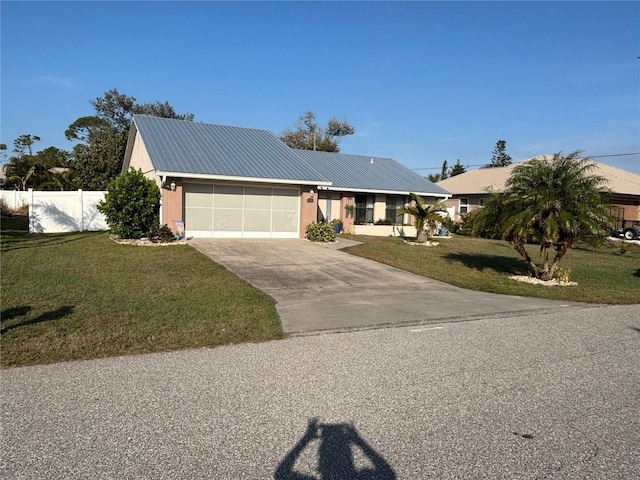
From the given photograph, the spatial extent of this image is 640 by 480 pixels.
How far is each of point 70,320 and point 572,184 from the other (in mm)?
11094

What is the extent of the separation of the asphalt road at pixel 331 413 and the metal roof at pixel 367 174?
19374 millimetres

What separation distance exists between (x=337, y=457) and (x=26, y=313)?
6078 millimetres

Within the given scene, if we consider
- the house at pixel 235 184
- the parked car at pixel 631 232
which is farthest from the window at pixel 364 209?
the parked car at pixel 631 232

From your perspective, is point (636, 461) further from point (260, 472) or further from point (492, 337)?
point (492, 337)

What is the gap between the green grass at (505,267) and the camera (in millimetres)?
Answer: 11828

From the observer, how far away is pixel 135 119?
23547 mm

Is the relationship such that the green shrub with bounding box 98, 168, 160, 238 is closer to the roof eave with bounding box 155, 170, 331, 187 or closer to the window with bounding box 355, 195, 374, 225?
the roof eave with bounding box 155, 170, 331, 187

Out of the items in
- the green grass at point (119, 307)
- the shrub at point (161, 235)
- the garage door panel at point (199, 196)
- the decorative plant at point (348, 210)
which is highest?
the garage door panel at point (199, 196)

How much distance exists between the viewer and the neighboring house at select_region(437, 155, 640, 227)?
30.4 meters

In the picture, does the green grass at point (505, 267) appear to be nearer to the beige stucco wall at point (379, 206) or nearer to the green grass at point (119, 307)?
the beige stucco wall at point (379, 206)

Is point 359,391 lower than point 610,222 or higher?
lower

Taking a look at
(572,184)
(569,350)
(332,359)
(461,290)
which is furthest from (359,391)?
(572,184)

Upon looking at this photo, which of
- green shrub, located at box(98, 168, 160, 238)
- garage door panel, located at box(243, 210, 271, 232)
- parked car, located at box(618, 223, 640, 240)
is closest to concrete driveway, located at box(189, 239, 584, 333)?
green shrub, located at box(98, 168, 160, 238)

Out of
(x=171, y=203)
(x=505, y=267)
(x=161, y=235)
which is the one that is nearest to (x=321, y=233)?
(x=171, y=203)
